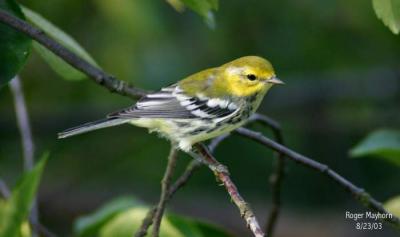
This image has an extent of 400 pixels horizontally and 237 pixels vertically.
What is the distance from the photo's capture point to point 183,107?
3.98 meters

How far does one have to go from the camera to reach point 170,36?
6.01 meters

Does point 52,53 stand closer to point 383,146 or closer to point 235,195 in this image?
point 235,195

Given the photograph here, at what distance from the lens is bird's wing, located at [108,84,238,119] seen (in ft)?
12.3

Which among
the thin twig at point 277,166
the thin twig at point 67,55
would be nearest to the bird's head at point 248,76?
the thin twig at point 277,166

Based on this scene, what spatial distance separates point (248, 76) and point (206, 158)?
2.38ft

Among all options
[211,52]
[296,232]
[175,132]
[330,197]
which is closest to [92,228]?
[175,132]

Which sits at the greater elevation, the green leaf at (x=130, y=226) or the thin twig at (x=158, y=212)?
the thin twig at (x=158, y=212)

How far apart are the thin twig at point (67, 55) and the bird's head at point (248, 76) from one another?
3.47 feet

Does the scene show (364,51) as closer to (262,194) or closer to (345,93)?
(345,93)

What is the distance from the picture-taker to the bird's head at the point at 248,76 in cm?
382

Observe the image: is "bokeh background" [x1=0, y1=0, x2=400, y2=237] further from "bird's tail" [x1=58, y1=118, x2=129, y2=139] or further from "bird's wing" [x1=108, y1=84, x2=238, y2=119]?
"bird's tail" [x1=58, y1=118, x2=129, y2=139]

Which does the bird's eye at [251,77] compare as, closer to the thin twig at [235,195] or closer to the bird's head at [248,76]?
the bird's head at [248,76]

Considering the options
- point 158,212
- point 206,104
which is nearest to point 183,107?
point 206,104

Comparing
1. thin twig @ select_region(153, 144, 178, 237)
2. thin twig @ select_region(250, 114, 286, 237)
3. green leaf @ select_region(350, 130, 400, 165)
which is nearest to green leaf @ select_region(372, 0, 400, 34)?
green leaf @ select_region(350, 130, 400, 165)
